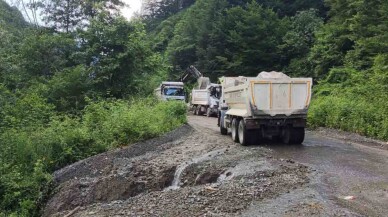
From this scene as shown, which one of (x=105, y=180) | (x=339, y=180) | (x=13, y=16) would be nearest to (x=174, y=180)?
(x=105, y=180)

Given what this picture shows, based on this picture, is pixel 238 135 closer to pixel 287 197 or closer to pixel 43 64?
pixel 287 197

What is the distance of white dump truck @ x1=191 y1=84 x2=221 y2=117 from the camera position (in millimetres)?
27953

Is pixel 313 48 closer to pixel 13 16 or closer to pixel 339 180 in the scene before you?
pixel 339 180

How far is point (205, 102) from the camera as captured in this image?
31.2m

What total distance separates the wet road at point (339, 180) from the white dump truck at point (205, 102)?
13940 millimetres

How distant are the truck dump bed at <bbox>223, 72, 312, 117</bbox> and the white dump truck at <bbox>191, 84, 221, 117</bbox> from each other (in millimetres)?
13210

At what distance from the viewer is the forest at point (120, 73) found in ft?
45.2

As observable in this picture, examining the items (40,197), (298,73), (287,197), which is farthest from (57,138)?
(298,73)

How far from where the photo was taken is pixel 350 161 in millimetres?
10656

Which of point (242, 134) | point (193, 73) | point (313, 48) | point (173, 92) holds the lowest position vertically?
point (242, 134)

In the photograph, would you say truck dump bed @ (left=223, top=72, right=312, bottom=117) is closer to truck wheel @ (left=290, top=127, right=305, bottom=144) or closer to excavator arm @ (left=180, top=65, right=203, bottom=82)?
truck wheel @ (left=290, top=127, right=305, bottom=144)

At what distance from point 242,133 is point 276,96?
179 cm

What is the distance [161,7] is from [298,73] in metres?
56.3

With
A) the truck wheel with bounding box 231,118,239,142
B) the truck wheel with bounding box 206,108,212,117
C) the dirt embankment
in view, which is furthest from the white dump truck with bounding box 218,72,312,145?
the truck wheel with bounding box 206,108,212,117
